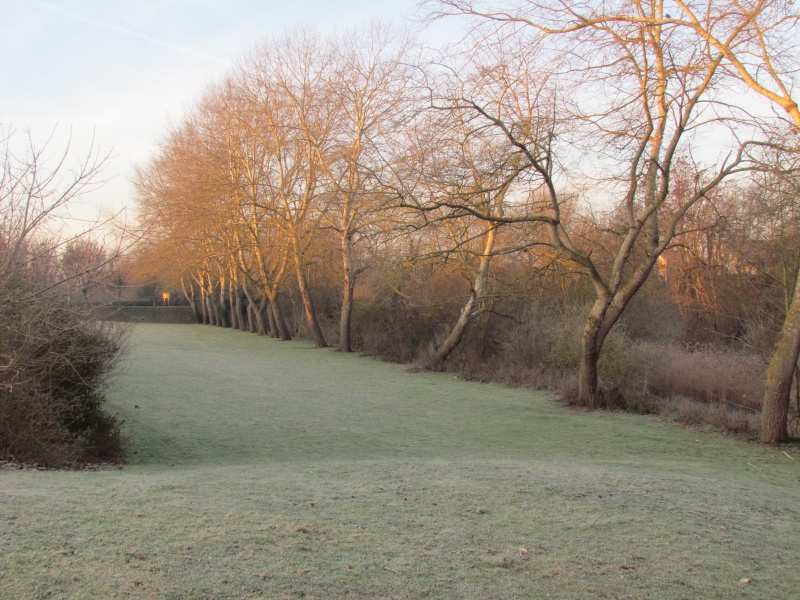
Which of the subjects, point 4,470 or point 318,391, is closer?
point 4,470

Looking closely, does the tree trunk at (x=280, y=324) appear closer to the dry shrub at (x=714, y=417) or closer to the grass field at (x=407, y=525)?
the dry shrub at (x=714, y=417)

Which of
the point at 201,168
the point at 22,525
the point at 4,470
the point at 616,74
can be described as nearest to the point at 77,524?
the point at 22,525

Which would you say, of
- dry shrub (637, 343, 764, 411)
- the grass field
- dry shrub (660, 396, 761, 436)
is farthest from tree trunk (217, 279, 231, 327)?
the grass field

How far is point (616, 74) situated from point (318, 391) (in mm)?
9399

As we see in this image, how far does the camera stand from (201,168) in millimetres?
30625

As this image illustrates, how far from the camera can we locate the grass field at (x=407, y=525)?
3.47 metres

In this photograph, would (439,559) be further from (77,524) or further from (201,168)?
(201,168)

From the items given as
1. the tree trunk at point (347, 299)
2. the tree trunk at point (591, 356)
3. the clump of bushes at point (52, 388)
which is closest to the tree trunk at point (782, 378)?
the tree trunk at point (591, 356)

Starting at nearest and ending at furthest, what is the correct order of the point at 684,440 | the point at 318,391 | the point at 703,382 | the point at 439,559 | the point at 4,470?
the point at 439,559
the point at 4,470
the point at 684,440
the point at 703,382
the point at 318,391

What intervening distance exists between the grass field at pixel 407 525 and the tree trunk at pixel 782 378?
397 mm

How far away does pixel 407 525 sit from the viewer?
4.50 metres

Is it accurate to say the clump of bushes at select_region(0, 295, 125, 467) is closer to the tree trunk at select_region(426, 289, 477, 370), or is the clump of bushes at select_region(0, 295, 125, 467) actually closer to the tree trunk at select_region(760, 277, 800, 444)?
the tree trunk at select_region(760, 277, 800, 444)

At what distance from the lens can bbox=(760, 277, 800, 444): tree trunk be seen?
9703 millimetres

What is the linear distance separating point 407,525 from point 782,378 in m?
7.55
